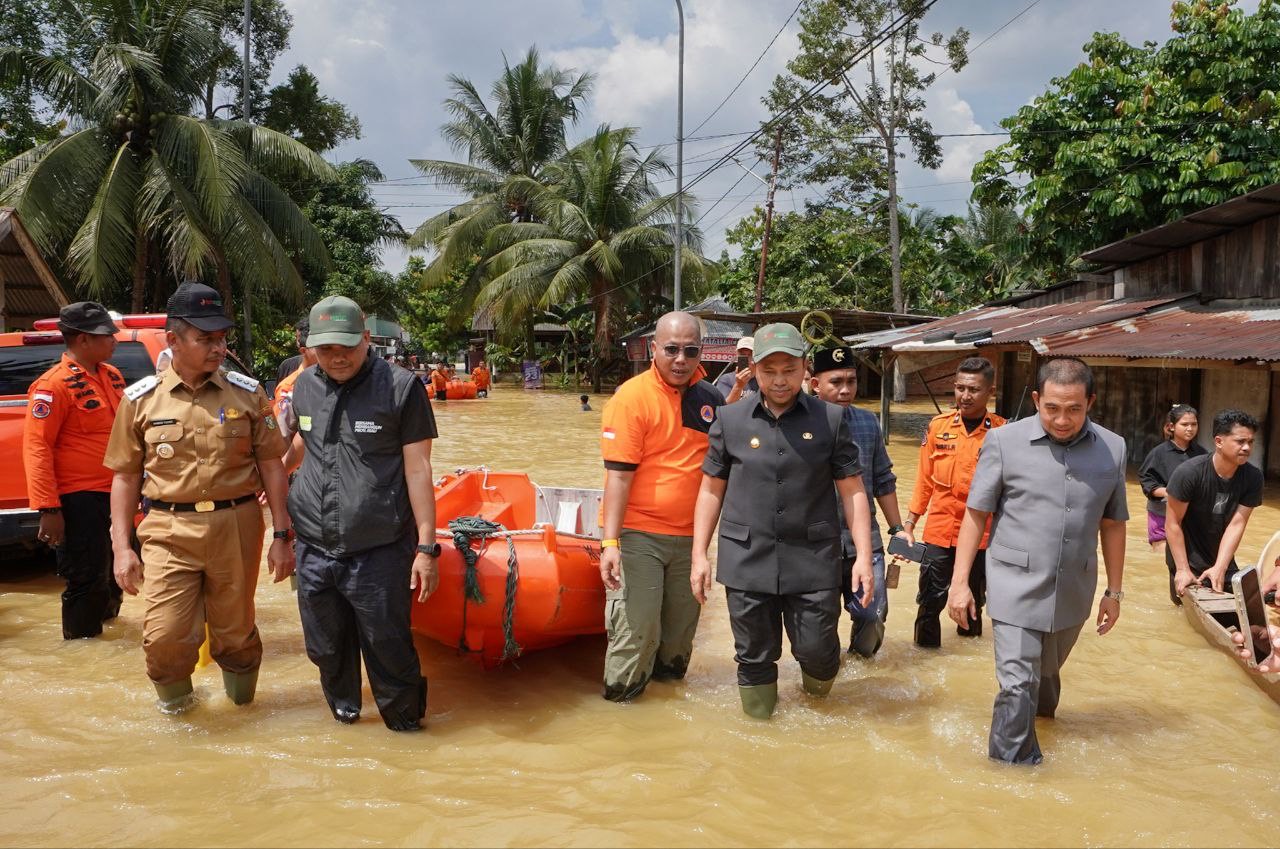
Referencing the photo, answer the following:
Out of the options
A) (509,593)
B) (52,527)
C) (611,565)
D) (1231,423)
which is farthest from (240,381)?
(1231,423)

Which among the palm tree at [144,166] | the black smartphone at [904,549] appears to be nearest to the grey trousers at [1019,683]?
the black smartphone at [904,549]

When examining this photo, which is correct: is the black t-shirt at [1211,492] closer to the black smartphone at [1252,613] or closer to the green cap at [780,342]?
the black smartphone at [1252,613]

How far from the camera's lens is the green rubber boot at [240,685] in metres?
4.27

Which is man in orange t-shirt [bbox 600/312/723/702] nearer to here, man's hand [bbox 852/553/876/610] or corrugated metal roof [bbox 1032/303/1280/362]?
man's hand [bbox 852/553/876/610]

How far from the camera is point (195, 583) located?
3934mm

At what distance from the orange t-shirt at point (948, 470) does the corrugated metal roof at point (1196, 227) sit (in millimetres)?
8354

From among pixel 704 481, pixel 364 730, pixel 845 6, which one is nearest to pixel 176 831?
pixel 364 730

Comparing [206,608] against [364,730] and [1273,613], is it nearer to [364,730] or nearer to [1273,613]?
[364,730]

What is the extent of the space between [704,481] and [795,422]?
1.61ft

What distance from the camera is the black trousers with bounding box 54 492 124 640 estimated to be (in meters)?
5.03

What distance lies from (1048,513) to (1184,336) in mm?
8880

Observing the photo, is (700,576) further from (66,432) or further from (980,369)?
(66,432)

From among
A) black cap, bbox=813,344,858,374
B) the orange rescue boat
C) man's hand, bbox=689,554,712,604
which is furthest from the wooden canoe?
the orange rescue boat

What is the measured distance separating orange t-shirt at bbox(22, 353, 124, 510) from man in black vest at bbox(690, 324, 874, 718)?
11.2 ft
